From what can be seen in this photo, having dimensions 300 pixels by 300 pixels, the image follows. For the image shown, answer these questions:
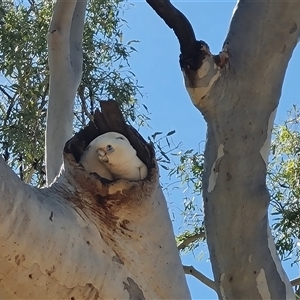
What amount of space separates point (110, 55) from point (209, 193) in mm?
2570

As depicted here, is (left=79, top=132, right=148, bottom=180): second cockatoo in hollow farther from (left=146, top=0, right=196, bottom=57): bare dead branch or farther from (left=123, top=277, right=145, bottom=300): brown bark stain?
(left=146, top=0, right=196, bottom=57): bare dead branch

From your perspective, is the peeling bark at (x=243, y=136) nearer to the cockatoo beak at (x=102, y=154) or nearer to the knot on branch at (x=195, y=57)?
the knot on branch at (x=195, y=57)

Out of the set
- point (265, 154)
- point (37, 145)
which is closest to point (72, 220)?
point (265, 154)

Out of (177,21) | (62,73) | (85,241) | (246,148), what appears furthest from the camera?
(62,73)

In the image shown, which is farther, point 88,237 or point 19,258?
point 88,237

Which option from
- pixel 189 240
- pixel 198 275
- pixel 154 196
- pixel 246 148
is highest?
pixel 189 240

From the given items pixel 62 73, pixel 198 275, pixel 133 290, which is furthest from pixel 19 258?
pixel 198 275

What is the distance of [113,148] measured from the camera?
116 centimetres

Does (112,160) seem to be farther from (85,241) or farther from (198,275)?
(198,275)

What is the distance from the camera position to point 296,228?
3.34m

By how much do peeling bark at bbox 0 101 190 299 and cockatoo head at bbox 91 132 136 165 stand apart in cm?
3

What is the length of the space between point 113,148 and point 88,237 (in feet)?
0.61

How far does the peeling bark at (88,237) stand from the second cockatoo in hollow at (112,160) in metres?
0.02

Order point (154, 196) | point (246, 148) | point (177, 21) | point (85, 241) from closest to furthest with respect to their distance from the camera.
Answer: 1. point (85, 241)
2. point (154, 196)
3. point (177, 21)
4. point (246, 148)
